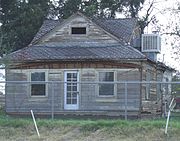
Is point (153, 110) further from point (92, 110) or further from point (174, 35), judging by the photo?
point (174, 35)

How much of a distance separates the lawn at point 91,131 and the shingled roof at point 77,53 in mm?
9240

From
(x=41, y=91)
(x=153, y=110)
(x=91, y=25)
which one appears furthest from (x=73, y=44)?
(x=153, y=110)

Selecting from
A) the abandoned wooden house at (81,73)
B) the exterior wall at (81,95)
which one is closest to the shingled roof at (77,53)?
the abandoned wooden house at (81,73)

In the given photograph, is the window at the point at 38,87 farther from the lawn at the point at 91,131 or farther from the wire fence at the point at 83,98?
the lawn at the point at 91,131

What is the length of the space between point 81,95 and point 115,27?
320 inches

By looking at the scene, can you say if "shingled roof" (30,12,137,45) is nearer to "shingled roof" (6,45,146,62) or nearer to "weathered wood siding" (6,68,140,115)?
"shingled roof" (6,45,146,62)

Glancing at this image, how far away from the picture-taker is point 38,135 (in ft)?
60.2

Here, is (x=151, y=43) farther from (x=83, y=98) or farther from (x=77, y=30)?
(x=83, y=98)

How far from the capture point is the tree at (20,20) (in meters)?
40.9

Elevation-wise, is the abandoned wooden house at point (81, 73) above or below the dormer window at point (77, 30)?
below

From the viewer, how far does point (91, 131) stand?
1845 cm

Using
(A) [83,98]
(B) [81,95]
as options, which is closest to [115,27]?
(B) [81,95]

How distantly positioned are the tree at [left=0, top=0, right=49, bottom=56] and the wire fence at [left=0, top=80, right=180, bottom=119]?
12.6 m

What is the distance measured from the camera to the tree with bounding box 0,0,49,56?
40.9m
